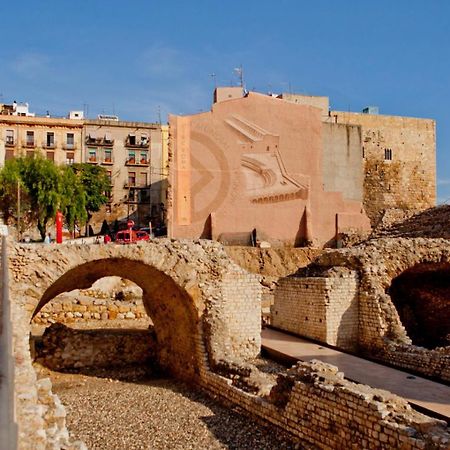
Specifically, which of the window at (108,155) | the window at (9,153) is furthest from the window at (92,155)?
the window at (9,153)

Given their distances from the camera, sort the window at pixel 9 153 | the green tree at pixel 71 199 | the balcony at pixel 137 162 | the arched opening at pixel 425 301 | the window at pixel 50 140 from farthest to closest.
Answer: the balcony at pixel 137 162, the window at pixel 50 140, the window at pixel 9 153, the green tree at pixel 71 199, the arched opening at pixel 425 301

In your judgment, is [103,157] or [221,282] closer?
[221,282]

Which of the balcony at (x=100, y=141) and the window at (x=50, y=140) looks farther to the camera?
the balcony at (x=100, y=141)

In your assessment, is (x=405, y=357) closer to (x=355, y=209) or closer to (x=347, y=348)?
(x=347, y=348)

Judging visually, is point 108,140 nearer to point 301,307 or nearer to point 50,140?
point 50,140

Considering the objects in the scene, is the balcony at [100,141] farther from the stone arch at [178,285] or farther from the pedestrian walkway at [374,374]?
the pedestrian walkway at [374,374]

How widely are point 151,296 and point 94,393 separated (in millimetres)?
3284

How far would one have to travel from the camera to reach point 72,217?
128 feet

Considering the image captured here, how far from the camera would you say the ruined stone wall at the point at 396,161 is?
4044 cm

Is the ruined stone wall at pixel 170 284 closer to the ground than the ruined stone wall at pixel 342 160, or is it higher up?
closer to the ground

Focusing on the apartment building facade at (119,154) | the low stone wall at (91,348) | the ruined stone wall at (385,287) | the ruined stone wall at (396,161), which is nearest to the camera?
the ruined stone wall at (385,287)

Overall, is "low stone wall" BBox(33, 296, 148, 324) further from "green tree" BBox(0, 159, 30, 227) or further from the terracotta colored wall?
"green tree" BBox(0, 159, 30, 227)

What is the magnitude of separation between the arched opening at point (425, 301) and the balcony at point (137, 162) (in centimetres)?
3276

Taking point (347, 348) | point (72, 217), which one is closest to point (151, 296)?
point (347, 348)
